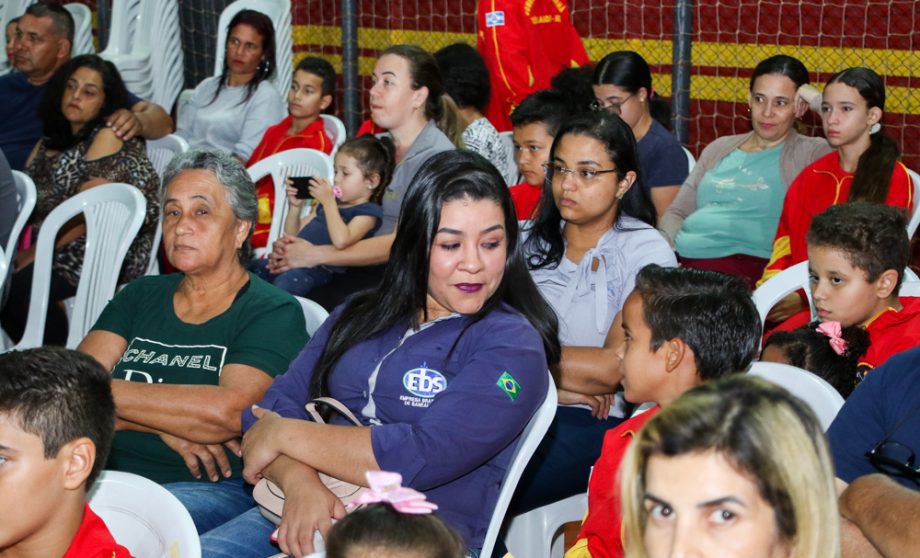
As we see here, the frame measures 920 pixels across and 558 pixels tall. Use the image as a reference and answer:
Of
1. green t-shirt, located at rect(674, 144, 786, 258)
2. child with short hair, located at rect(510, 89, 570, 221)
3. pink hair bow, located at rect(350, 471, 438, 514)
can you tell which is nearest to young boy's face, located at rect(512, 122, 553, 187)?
child with short hair, located at rect(510, 89, 570, 221)

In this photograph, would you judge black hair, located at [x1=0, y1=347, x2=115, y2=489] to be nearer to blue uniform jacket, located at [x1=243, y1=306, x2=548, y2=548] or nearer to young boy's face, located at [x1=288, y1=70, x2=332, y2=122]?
blue uniform jacket, located at [x1=243, y1=306, x2=548, y2=548]

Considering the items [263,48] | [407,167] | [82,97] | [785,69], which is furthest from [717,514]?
[263,48]

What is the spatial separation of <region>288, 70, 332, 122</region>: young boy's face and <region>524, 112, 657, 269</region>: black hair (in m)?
2.10

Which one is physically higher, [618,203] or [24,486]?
[618,203]

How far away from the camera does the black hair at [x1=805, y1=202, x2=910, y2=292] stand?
2.90 meters

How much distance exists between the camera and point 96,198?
390 cm

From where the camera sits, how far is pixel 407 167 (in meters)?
4.07

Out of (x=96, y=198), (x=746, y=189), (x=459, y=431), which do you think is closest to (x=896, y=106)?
(x=746, y=189)

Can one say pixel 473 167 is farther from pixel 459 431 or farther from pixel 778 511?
pixel 778 511

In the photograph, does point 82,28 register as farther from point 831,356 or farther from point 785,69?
point 831,356

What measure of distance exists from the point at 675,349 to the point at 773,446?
81cm

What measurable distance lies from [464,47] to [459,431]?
3.58m

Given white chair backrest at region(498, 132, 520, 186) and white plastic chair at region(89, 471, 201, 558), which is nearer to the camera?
white plastic chair at region(89, 471, 201, 558)

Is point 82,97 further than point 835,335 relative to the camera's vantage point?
Yes
